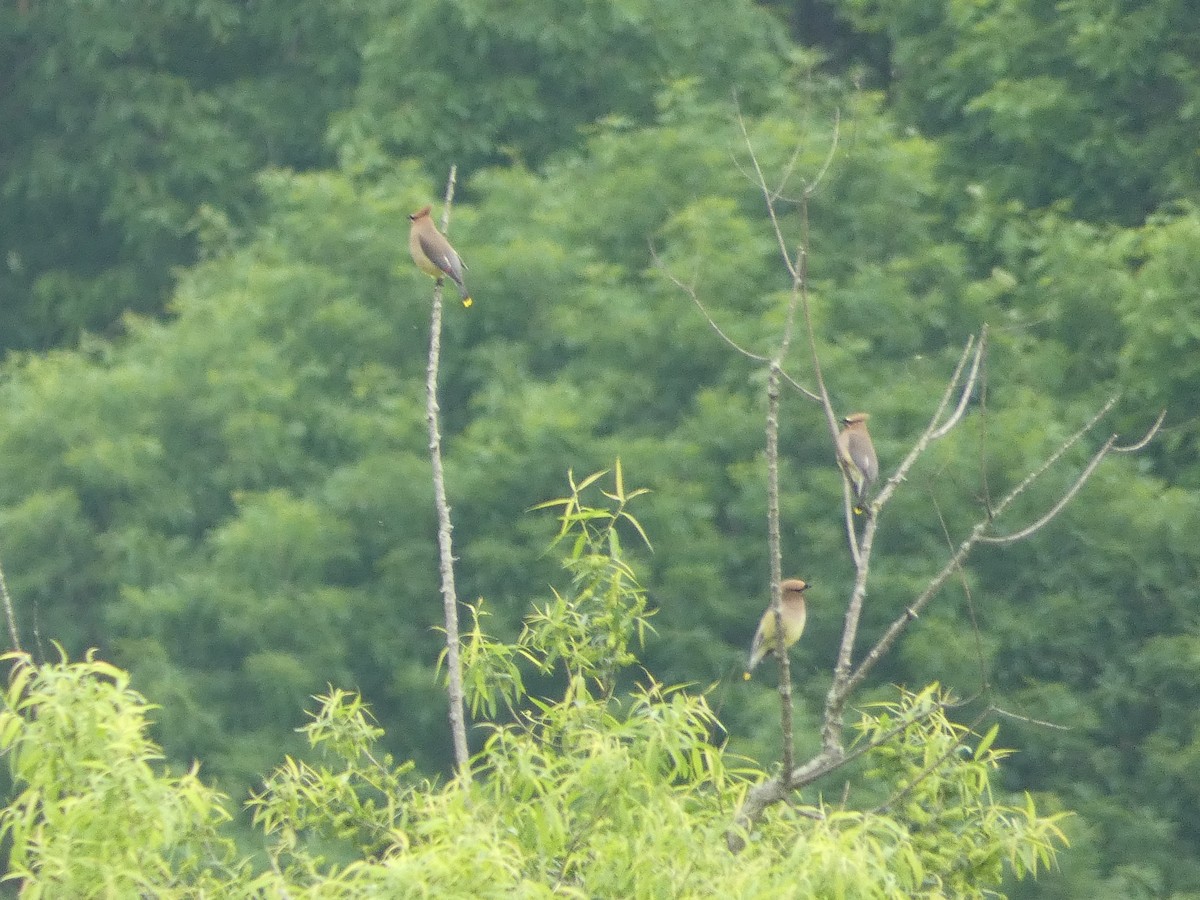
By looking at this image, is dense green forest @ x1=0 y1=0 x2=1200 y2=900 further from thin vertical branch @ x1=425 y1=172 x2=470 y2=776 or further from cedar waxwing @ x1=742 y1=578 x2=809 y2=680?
thin vertical branch @ x1=425 y1=172 x2=470 y2=776

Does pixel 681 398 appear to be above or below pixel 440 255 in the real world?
below

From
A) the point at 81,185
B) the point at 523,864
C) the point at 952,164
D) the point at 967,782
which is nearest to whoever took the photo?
the point at 523,864

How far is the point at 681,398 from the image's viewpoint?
34.0 ft

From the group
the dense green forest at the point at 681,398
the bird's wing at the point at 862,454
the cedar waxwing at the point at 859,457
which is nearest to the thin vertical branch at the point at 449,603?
the cedar waxwing at the point at 859,457

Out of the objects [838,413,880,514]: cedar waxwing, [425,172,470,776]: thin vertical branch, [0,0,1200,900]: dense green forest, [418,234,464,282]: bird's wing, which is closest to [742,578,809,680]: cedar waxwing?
[838,413,880,514]: cedar waxwing

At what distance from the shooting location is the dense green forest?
30.4ft

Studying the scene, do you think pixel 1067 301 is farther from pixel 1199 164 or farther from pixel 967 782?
pixel 967 782

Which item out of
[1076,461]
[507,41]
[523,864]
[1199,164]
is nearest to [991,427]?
[1076,461]

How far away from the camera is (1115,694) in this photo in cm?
917

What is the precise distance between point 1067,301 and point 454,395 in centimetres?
328

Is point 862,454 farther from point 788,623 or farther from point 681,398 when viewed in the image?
point 681,398

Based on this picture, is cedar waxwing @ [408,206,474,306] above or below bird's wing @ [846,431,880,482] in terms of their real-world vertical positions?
below

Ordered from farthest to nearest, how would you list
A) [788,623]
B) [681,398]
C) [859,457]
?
[681,398] < [859,457] < [788,623]

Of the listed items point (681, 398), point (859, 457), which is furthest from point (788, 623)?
point (681, 398)
